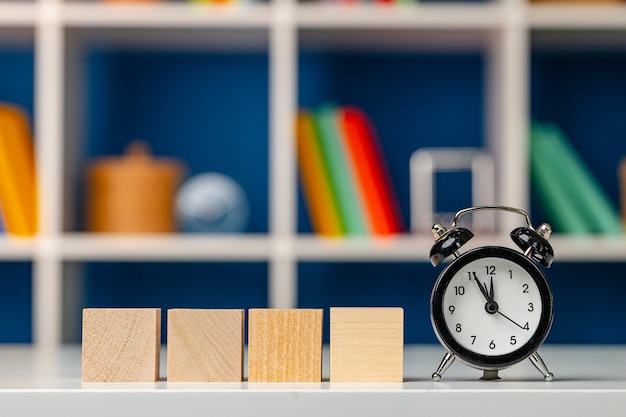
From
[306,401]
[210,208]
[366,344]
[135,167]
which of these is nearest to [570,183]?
[210,208]

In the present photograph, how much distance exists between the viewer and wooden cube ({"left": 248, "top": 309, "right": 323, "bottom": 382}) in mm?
947

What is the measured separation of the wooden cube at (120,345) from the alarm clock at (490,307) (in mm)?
320

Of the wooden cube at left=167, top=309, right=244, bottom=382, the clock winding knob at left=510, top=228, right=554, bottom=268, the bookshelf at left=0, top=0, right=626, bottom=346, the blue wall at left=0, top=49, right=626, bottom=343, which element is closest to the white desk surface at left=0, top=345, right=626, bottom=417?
the wooden cube at left=167, top=309, right=244, bottom=382

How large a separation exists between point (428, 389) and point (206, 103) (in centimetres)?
165

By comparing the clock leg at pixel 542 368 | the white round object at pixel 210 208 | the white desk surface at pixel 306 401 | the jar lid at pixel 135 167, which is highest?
the jar lid at pixel 135 167

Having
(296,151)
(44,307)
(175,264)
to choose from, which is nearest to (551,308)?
(296,151)

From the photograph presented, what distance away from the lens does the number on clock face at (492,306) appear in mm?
962

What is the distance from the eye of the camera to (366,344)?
0.95 meters

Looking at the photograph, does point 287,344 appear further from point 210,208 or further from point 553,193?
point 553,193

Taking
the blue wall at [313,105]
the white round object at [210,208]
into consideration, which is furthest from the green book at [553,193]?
the white round object at [210,208]

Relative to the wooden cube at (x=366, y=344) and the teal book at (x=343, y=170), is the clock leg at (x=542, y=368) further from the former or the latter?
the teal book at (x=343, y=170)

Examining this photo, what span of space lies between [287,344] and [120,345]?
0.61ft

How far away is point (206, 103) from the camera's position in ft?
7.89

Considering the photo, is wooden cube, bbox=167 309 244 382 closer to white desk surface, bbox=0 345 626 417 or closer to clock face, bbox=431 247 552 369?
white desk surface, bbox=0 345 626 417
